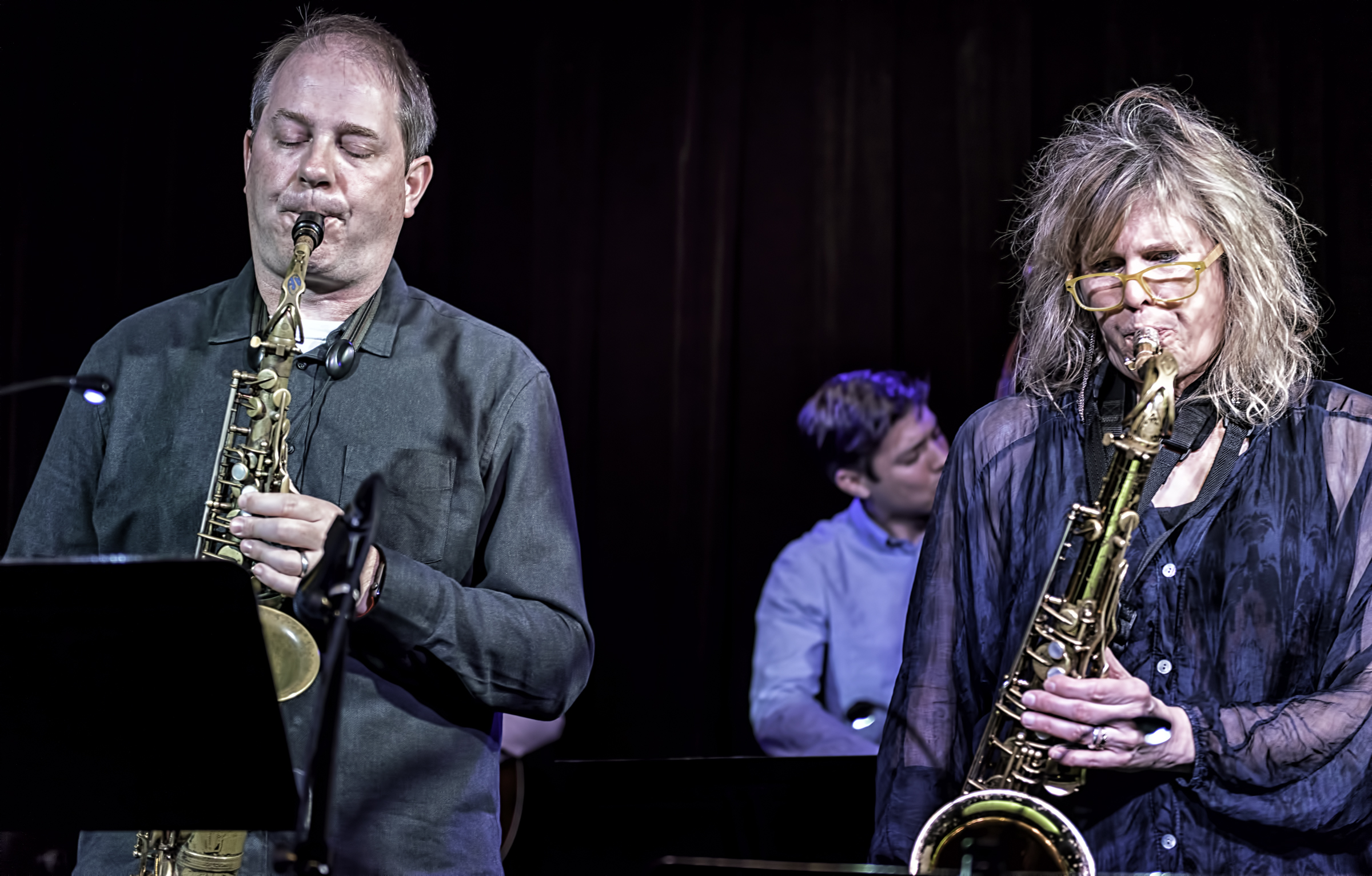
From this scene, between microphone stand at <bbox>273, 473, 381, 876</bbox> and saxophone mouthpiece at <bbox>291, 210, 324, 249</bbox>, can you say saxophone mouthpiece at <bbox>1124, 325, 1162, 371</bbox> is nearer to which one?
microphone stand at <bbox>273, 473, 381, 876</bbox>

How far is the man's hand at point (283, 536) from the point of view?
7.07 feet

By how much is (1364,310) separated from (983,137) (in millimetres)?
1316

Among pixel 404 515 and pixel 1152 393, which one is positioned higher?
pixel 1152 393

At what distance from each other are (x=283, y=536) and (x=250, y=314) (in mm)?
660

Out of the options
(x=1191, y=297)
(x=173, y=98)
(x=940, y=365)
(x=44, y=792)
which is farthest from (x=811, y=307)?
(x=44, y=792)

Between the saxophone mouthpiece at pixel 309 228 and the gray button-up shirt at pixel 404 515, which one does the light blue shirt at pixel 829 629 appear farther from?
the saxophone mouthpiece at pixel 309 228

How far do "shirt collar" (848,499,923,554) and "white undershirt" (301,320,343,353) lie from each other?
7.62 feet

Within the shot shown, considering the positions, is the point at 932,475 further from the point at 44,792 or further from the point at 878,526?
the point at 44,792

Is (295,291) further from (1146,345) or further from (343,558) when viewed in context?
(1146,345)

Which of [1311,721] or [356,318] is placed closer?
[1311,721]

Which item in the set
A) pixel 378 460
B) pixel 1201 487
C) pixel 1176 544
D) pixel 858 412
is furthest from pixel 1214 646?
pixel 858 412

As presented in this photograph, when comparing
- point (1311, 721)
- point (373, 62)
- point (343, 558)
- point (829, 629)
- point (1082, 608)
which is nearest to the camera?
point (343, 558)

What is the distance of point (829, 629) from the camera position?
4426 mm

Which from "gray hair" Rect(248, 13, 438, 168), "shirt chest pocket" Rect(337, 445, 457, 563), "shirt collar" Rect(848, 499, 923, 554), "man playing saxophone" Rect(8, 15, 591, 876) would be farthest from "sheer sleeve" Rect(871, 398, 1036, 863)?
"shirt collar" Rect(848, 499, 923, 554)
